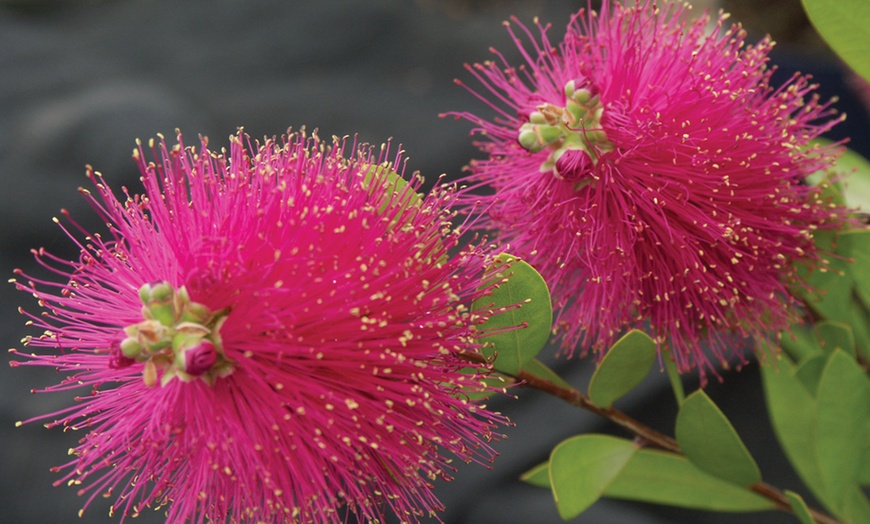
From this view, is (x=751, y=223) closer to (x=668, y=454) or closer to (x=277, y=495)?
(x=668, y=454)

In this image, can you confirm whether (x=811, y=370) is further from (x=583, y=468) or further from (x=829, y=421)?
(x=583, y=468)

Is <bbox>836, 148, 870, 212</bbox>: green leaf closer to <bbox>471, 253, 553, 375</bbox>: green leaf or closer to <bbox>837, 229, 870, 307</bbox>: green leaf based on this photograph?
<bbox>837, 229, 870, 307</bbox>: green leaf

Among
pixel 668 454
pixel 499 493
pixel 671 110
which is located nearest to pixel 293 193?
pixel 671 110

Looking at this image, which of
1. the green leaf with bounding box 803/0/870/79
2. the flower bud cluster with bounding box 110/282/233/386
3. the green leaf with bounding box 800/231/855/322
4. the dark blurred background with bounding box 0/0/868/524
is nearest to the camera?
the flower bud cluster with bounding box 110/282/233/386

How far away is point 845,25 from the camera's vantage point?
2.05 ft

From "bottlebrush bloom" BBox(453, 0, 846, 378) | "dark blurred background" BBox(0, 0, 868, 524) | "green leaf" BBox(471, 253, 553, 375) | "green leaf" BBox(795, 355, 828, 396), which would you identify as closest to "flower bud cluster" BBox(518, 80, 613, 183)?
"bottlebrush bloom" BBox(453, 0, 846, 378)

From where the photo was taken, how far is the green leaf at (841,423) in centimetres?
68

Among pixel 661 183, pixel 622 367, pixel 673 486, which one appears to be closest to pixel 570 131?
pixel 661 183

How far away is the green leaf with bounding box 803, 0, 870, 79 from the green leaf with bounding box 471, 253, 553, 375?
0.32 m

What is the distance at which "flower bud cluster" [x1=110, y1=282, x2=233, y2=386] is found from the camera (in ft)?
1.67

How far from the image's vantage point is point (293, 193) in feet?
1.84

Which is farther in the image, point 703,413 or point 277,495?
point 703,413

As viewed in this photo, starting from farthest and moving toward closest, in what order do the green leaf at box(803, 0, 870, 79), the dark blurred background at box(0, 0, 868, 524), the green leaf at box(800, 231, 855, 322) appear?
the dark blurred background at box(0, 0, 868, 524) < the green leaf at box(800, 231, 855, 322) < the green leaf at box(803, 0, 870, 79)

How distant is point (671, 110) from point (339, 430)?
0.36 meters
